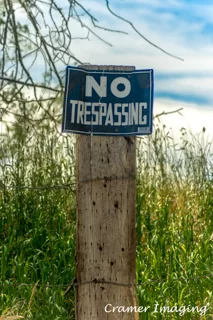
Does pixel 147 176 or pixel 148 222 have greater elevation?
pixel 147 176

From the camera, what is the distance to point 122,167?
3.62 m

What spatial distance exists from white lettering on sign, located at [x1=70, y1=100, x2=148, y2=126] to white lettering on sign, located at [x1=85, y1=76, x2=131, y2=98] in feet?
0.19

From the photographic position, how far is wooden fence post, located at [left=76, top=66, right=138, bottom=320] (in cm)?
361

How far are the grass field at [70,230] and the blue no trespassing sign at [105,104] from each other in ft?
2.56

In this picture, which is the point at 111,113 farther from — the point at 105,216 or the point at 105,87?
the point at 105,216

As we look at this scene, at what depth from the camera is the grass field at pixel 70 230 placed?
4.59 m

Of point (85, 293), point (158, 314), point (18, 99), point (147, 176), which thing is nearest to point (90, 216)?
point (85, 293)

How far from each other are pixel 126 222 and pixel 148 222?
82.7 inches

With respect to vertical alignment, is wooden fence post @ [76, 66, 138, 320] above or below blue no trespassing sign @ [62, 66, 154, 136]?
below

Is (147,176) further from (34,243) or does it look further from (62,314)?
(62,314)

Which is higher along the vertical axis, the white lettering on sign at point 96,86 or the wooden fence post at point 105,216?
the white lettering on sign at point 96,86

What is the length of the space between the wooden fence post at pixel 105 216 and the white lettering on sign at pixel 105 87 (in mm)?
77

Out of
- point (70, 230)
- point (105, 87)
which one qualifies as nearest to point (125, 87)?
point (105, 87)

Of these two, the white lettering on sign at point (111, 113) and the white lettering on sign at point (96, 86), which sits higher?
the white lettering on sign at point (96, 86)
